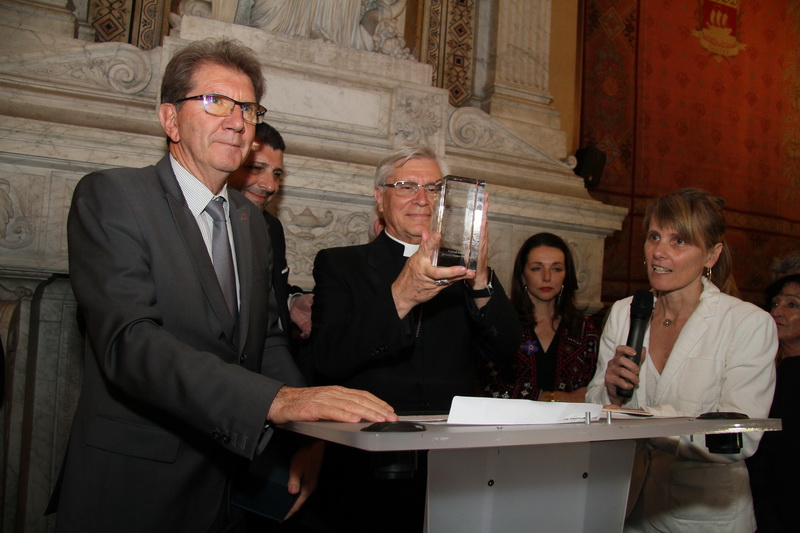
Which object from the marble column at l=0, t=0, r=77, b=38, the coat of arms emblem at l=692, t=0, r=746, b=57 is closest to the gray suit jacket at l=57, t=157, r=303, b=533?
the marble column at l=0, t=0, r=77, b=38

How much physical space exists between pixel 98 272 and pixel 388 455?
28.7 inches

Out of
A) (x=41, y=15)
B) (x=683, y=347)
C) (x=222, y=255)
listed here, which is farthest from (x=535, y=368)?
(x=41, y=15)

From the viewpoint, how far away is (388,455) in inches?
44.4

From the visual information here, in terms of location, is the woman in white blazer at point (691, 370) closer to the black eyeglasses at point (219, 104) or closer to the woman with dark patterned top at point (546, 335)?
the woman with dark patterned top at point (546, 335)

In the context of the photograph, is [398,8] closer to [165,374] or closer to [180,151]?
[180,151]

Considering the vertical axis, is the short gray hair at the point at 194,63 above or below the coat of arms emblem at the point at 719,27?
below

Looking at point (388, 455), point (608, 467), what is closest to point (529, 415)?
point (388, 455)

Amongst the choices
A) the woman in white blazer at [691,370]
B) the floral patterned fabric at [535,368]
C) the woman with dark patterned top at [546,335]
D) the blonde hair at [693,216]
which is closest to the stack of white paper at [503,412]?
the woman in white blazer at [691,370]

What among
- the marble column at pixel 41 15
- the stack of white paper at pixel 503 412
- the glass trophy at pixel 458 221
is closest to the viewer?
the stack of white paper at pixel 503 412

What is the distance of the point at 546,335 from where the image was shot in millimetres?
3119

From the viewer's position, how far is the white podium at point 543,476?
1144 millimetres

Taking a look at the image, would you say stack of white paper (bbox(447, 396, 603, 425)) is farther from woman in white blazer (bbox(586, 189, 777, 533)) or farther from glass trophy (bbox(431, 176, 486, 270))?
woman in white blazer (bbox(586, 189, 777, 533))

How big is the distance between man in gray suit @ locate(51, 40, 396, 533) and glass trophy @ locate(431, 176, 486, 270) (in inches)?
18.7

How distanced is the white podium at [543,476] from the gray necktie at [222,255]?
0.48 meters
